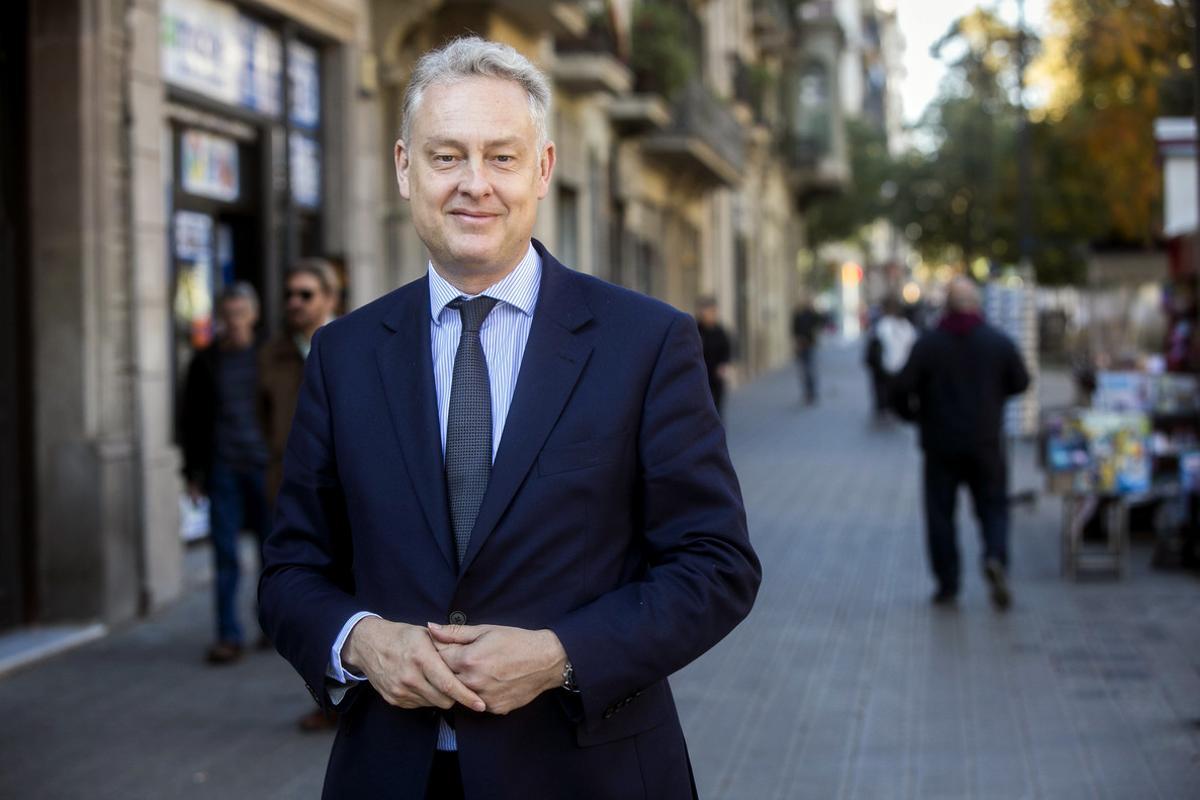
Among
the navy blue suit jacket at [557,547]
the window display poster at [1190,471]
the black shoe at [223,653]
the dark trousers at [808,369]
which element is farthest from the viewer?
the dark trousers at [808,369]

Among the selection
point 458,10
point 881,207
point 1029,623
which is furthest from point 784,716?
point 881,207

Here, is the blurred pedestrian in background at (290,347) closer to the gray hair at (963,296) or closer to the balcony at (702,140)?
the gray hair at (963,296)

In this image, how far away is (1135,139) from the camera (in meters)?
17.6

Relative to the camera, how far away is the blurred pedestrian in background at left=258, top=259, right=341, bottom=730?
761cm

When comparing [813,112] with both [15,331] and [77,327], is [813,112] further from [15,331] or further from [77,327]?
[15,331]

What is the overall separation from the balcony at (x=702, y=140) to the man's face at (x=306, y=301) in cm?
1988

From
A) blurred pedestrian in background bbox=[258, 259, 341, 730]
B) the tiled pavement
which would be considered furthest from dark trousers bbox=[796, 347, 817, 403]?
blurred pedestrian in background bbox=[258, 259, 341, 730]

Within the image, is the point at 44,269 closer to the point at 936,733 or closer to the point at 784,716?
the point at 784,716

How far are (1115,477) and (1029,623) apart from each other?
2.23m

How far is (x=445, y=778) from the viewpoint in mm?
2580

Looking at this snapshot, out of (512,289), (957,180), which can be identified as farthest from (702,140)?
(957,180)

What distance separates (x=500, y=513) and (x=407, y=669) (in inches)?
10.2

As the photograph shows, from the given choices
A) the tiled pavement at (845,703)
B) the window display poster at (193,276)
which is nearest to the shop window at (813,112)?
the tiled pavement at (845,703)

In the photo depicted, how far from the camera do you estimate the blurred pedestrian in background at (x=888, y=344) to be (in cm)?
2345
